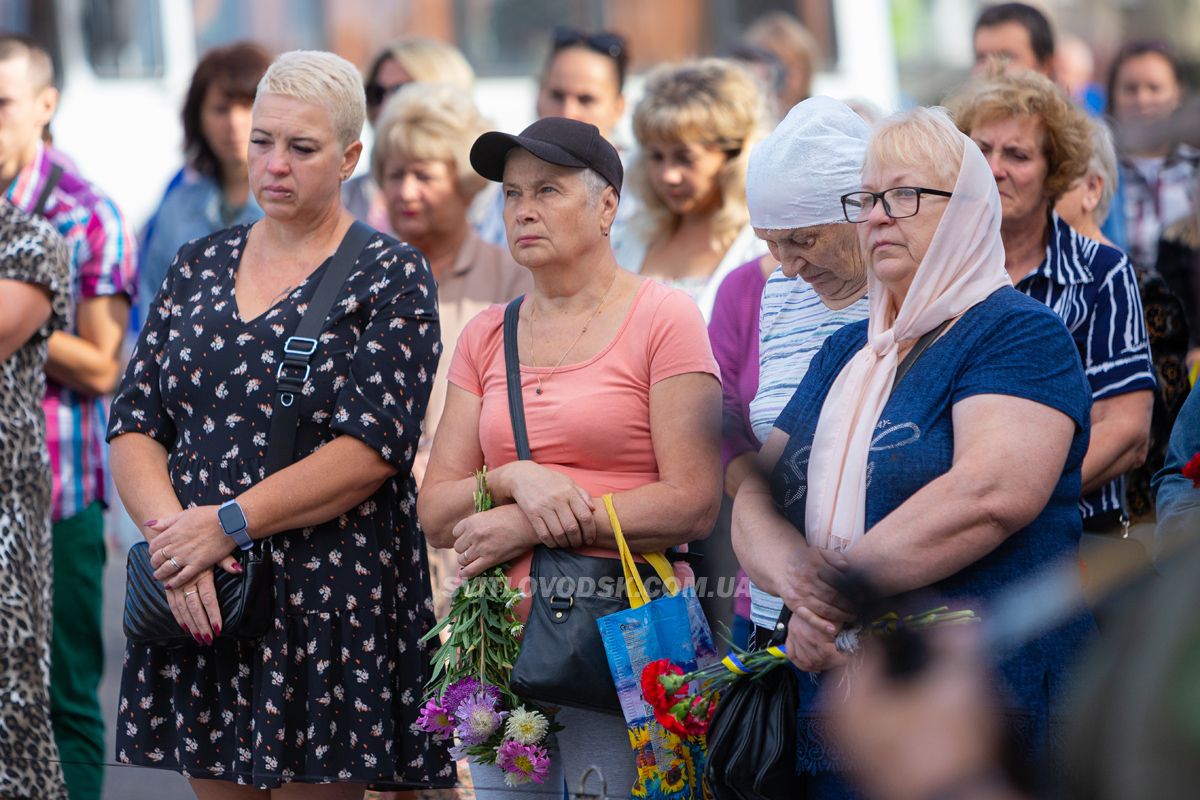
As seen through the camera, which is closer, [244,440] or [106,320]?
[244,440]

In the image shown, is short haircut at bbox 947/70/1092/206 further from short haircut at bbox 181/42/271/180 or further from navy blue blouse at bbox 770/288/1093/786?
short haircut at bbox 181/42/271/180

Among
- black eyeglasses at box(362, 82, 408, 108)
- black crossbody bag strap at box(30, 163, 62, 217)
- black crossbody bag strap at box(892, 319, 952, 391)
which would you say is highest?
black eyeglasses at box(362, 82, 408, 108)

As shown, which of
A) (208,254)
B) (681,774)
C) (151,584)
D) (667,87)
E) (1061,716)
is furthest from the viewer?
(667,87)

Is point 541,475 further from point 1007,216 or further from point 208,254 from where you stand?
point 1007,216

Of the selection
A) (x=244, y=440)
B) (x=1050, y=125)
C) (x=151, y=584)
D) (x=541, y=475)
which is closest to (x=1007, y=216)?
(x=1050, y=125)

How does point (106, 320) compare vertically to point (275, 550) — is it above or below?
above

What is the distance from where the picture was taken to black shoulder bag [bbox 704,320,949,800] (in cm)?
307

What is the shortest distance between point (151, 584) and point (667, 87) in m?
2.38

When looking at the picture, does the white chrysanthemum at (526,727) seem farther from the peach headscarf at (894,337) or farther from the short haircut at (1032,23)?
the short haircut at (1032,23)

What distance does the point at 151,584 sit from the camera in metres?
3.82

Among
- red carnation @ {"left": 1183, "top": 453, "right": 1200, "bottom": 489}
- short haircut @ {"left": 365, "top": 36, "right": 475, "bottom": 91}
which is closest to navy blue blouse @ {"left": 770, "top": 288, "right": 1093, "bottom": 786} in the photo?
red carnation @ {"left": 1183, "top": 453, "right": 1200, "bottom": 489}

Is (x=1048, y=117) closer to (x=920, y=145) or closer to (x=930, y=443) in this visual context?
(x=920, y=145)

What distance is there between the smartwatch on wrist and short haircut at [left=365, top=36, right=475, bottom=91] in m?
3.02

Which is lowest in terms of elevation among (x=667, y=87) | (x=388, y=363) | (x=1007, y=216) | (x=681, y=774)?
(x=681, y=774)
